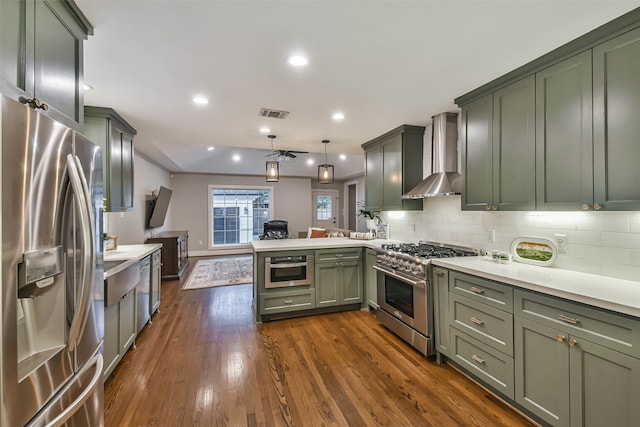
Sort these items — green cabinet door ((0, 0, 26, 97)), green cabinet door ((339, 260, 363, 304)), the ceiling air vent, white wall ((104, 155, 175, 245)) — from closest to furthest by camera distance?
green cabinet door ((0, 0, 26, 97)) → the ceiling air vent → green cabinet door ((339, 260, 363, 304)) → white wall ((104, 155, 175, 245))

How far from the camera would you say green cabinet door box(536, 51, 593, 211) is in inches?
70.1

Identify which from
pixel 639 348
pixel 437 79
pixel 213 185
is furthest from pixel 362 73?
pixel 213 185

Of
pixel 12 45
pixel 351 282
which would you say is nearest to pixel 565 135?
pixel 351 282

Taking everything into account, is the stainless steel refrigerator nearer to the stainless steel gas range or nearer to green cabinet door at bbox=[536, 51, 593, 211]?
the stainless steel gas range

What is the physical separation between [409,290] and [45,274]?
2.69 m

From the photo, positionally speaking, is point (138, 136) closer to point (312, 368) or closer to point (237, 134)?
point (237, 134)

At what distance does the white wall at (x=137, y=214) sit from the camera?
3999 millimetres

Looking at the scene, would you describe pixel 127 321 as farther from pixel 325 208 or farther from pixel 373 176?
pixel 325 208

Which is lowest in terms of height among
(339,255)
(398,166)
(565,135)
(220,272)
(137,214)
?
(220,272)

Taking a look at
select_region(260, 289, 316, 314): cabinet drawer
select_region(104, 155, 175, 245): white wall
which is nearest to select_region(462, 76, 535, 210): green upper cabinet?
select_region(260, 289, 316, 314): cabinet drawer

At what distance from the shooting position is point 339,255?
3.75m

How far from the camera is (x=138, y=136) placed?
4.05 metres

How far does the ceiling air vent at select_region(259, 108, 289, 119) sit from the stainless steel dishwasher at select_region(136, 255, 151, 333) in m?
2.05

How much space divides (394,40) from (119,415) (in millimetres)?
3077
